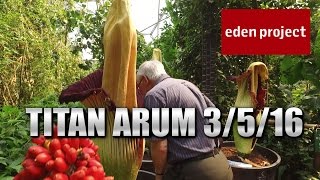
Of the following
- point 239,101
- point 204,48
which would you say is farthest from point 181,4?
point 239,101

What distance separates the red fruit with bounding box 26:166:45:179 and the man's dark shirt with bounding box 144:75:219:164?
1119mm

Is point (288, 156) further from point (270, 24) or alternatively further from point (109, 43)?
point (109, 43)

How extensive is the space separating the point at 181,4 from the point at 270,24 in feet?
3.52

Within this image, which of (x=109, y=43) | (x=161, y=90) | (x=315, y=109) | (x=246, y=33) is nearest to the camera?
(x=109, y=43)

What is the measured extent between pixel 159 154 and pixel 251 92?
1436 millimetres

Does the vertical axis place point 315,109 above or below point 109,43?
below

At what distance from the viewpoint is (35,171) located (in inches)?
36.0

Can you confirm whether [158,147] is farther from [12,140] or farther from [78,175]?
[78,175]

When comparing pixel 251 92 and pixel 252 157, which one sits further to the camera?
pixel 252 157

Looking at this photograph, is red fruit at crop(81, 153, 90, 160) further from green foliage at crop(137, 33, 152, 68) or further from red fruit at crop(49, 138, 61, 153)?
green foliage at crop(137, 33, 152, 68)

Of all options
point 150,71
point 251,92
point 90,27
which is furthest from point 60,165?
point 90,27

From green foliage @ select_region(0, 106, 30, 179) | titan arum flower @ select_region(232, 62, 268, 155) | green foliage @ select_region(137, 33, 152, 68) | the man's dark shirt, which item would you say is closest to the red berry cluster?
green foliage @ select_region(0, 106, 30, 179)

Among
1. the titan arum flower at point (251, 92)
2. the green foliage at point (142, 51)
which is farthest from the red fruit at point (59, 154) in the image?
the green foliage at point (142, 51)

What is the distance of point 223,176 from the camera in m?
2.22
